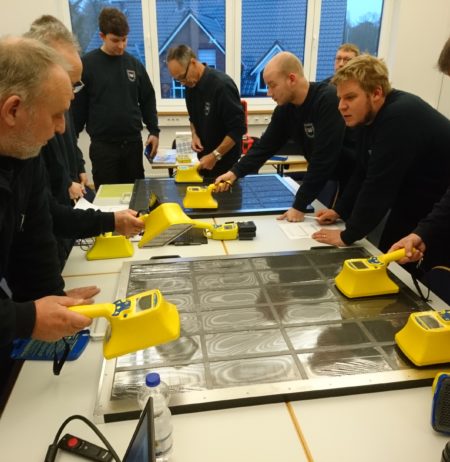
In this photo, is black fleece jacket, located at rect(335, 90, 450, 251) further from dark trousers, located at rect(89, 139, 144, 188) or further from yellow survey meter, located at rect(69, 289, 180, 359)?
dark trousers, located at rect(89, 139, 144, 188)

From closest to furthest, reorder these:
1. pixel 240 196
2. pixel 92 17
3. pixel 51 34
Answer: pixel 51 34, pixel 240 196, pixel 92 17

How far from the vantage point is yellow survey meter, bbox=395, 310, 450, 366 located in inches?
40.6

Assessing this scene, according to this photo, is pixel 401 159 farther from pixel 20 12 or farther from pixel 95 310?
pixel 20 12

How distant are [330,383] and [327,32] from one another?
182 inches

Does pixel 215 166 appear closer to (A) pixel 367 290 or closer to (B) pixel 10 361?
(A) pixel 367 290

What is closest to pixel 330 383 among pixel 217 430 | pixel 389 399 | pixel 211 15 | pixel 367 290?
pixel 389 399

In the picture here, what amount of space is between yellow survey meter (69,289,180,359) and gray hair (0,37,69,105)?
519 mm

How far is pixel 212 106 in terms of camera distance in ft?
9.59

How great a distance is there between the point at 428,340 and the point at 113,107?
113 inches

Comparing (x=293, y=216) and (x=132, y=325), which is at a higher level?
(x=132, y=325)

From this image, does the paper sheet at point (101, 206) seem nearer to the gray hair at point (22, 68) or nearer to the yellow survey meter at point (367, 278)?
the gray hair at point (22, 68)

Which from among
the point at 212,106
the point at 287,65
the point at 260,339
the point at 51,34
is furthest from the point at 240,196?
the point at 260,339

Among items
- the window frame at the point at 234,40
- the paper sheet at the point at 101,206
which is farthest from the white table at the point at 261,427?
the window frame at the point at 234,40

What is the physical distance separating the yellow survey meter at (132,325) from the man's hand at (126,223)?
0.62 metres
